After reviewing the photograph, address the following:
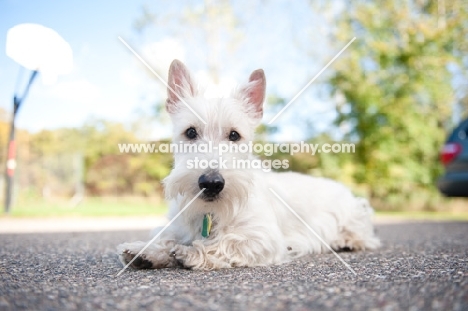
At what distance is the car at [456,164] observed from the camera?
9.62 metres

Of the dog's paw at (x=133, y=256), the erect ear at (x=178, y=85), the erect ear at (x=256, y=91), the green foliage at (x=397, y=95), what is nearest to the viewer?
the dog's paw at (x=133, y=256)

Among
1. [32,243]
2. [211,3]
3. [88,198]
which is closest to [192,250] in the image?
[32,243]

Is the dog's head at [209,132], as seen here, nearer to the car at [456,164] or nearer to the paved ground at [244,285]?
the paved ground at [244,285]

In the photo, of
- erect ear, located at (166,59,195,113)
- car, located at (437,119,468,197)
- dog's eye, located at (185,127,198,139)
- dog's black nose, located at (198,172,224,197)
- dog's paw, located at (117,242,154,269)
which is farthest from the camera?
car, located at (437,119,468,197)

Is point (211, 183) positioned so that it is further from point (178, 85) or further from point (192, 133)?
point (178, 85)

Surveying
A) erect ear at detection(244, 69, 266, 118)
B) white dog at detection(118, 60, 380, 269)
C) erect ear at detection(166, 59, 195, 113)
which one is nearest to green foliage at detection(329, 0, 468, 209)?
white dog at detection(118, 60, 380, 269)

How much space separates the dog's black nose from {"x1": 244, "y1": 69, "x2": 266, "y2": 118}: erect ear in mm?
1491

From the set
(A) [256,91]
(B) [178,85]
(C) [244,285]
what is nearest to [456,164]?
(A) [256,91]

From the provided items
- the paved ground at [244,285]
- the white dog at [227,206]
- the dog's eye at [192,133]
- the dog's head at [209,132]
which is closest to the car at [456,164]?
the white dog at [227,206]

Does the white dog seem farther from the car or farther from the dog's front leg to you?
the car

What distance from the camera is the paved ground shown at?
8.41 feet

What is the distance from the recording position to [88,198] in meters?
23.5

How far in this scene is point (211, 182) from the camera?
369 cm

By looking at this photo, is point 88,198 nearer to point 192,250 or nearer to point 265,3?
point 265,3
